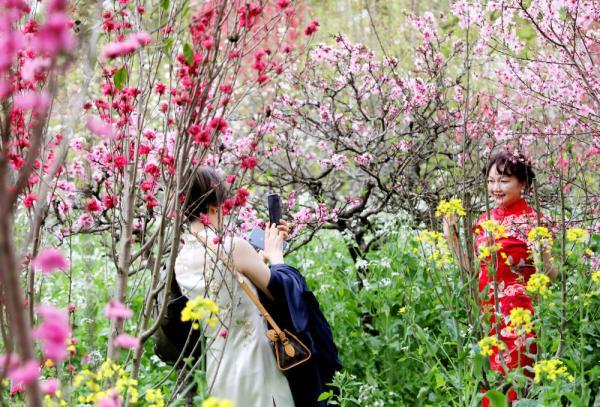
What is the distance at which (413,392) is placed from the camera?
13.4ft

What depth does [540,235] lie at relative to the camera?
3049 mm

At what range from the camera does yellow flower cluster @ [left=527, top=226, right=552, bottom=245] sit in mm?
2959

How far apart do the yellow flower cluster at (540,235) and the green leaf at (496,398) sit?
0.72 meters

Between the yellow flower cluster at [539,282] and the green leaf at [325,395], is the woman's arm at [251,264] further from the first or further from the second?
the yellow flower cluster at [539,282]

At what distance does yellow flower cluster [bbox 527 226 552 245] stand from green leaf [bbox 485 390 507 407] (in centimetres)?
72

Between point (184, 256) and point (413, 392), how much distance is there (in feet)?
5.85

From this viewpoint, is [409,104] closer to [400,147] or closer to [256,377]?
[400,147]

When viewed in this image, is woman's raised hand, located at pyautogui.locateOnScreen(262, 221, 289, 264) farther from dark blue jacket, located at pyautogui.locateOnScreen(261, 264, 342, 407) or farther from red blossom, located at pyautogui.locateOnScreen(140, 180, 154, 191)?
red blossom, located at pyautogui.locateOnScreen(140, 180, 154, 191)

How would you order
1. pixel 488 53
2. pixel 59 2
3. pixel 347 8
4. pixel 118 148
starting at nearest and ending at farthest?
pixel 59 2, pixel 118 148, pixel 488 53, pixel 347 8

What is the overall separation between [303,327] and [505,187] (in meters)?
1.57

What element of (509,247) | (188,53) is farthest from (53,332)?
(509,247)

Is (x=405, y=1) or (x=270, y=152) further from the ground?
(x=405, y=1)

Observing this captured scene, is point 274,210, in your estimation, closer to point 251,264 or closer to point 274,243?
point 274,243

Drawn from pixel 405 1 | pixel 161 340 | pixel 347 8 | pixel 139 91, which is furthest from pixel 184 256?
pixel 347 8
